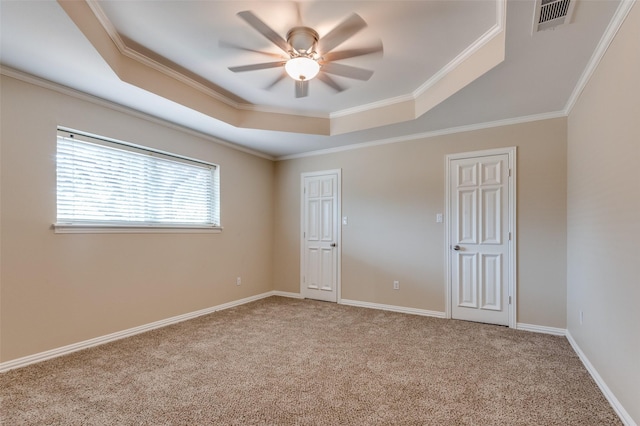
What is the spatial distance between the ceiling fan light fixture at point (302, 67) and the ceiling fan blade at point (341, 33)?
170mm

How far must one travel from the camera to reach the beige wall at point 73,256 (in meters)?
2.62

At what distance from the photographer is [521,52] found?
7.68ft

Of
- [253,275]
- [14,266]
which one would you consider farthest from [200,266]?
[14,266]

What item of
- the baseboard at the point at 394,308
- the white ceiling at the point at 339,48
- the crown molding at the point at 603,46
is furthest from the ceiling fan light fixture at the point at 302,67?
the baseboard at the point at 394,308

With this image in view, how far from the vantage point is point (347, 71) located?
2.70 metres

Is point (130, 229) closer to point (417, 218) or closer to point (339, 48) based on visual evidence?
point (339, 48)

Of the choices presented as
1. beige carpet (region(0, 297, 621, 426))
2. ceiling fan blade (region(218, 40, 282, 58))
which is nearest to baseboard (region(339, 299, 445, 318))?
beige carpet (region(0, 297, 621, 426))

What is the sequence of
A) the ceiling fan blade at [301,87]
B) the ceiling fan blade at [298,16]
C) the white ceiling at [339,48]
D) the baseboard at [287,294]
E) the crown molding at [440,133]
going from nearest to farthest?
the white ceiling at [339,48], the ceiling fan blade at [298,16], the ceiling fan blade at [301,87], the crown molding at [440,133], the baseboard at [287,294]

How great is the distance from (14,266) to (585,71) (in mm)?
4946

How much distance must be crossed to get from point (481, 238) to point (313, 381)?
270cm

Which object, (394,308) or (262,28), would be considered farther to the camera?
(394,308)

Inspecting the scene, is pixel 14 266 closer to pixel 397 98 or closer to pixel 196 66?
pixel 196 66

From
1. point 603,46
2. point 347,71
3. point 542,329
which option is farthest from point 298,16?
point 542,329

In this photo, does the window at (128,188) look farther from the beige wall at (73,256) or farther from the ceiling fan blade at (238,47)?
the ceiling fan blade at (238,47)
